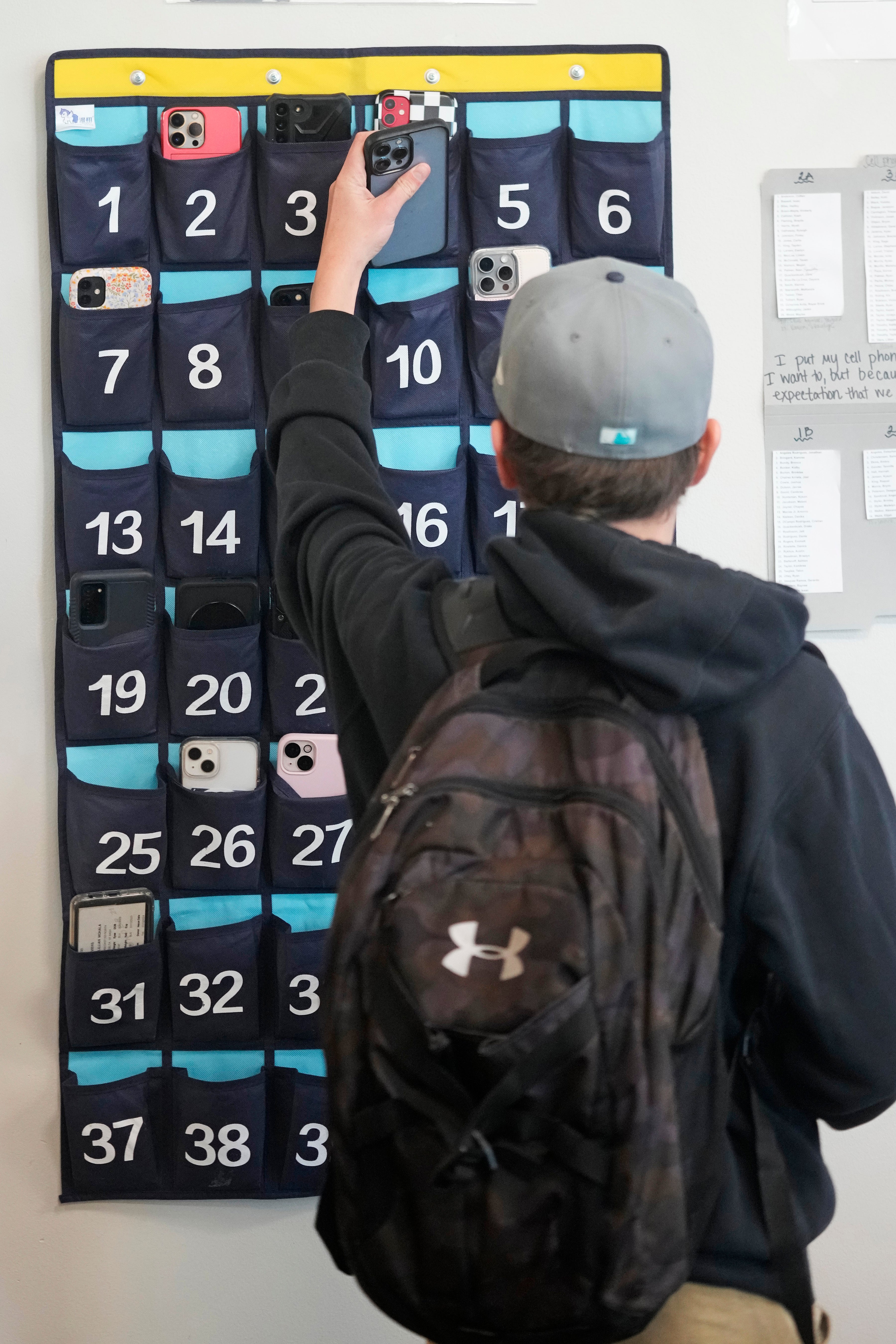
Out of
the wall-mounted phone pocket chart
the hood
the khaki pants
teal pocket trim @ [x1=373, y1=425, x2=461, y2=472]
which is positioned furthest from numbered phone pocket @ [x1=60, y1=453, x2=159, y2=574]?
the khaki pants

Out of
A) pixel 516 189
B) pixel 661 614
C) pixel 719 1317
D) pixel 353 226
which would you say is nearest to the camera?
pixel 661 614

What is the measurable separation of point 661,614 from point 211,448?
797 millimetres

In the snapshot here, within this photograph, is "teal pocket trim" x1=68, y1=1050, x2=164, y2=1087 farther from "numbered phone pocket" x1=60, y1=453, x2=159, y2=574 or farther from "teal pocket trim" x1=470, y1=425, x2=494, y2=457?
"teal pocket trim" x1=470, y1=425, x2=494, y2=457

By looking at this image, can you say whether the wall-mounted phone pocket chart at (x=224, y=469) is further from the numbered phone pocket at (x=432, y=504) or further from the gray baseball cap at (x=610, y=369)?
the gray baseball cap at (x=610, y=369)

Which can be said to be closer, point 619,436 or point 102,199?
point 619,436

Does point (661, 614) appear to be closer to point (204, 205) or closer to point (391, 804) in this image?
point (391, 804)

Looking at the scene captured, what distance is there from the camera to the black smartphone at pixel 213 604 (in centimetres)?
127

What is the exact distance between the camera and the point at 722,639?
25.6 inches

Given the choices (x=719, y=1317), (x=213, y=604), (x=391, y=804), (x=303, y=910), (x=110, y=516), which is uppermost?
(x=110, y=516)

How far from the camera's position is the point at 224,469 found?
127cm

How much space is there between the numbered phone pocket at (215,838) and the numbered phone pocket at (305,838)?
0.02m

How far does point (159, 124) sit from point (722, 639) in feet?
3.30

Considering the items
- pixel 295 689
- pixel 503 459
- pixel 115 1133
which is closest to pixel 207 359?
pixel 295 689

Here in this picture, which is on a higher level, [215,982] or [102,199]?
[102,199]
